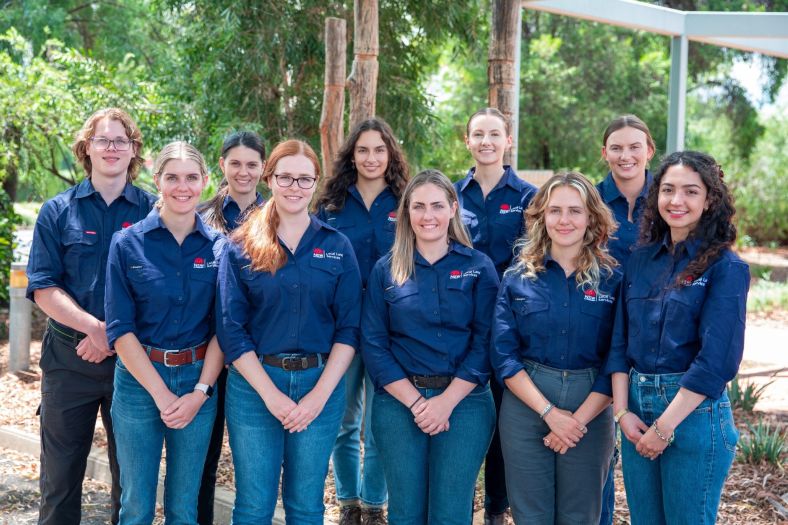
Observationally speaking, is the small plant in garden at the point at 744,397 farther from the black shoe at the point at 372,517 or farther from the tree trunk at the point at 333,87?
the tree trunk at the point at 333,87

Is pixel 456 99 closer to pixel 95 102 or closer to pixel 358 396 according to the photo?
pixel 95 102

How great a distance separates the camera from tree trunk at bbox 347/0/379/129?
231 inches

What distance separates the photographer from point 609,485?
13.4ft

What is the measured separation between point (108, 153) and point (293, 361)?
147cm

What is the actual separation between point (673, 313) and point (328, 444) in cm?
158

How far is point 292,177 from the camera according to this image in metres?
3.77

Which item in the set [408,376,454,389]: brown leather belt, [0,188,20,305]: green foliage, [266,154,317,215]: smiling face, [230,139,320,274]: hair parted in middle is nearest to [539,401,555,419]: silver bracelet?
[408,376,454,389]: brown leather belt

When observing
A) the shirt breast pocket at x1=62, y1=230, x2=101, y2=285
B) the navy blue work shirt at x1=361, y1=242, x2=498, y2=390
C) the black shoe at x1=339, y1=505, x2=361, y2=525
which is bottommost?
the black shoe at x1=339, y1=505, x2=361, y2=525

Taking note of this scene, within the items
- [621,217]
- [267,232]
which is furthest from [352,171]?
[621,217]

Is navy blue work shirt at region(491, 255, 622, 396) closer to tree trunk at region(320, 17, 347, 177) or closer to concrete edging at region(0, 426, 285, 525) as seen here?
concrete edging at region(0, 426, 285, 525)

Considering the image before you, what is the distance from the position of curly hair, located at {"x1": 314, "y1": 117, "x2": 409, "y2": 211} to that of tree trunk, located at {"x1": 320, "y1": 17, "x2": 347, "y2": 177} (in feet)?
4.46

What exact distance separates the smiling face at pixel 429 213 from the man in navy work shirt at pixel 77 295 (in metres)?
1.46

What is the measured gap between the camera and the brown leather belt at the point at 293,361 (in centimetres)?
367

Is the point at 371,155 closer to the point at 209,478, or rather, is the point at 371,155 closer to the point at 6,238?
the point at 209,478
